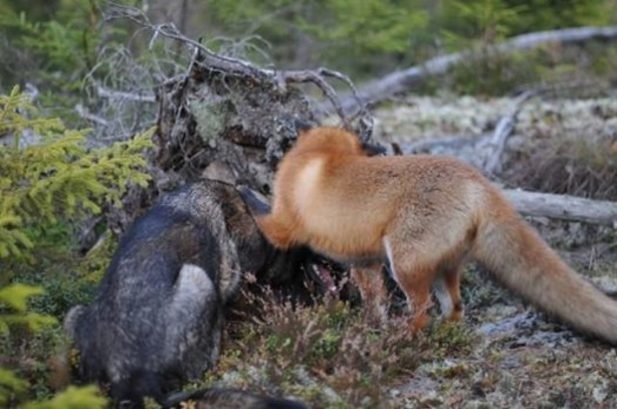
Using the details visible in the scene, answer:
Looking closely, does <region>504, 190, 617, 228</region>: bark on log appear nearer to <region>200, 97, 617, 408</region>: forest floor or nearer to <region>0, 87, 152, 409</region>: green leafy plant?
<region>200, 97, 617, 408</region>: forest floor

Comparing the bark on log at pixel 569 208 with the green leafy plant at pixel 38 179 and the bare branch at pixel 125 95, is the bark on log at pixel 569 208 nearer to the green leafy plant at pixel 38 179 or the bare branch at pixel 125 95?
the bare branch at pixel 125 95

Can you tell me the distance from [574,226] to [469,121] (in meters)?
4.78

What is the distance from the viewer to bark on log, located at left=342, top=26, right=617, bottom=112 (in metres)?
18.2

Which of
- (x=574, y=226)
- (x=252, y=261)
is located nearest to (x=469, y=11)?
(x=574, y=226)

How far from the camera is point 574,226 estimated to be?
1091 cm

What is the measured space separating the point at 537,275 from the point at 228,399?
2.50m

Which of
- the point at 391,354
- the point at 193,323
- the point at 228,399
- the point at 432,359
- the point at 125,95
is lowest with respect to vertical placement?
the point at 432,359

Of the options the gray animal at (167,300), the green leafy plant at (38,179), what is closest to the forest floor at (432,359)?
the gray animal at (167,300)

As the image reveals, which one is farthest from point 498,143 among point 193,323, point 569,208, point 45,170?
point 45,170

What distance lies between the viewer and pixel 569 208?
10.0m

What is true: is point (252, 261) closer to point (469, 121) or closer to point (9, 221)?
point (9, 221)

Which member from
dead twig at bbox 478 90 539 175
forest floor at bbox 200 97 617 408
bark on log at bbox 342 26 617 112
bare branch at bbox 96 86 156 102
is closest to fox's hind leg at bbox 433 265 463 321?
forest floor at bbox 200 97 617 408

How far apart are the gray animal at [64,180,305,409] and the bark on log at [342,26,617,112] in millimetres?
9543

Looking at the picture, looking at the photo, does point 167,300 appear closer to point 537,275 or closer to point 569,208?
point 537,275
